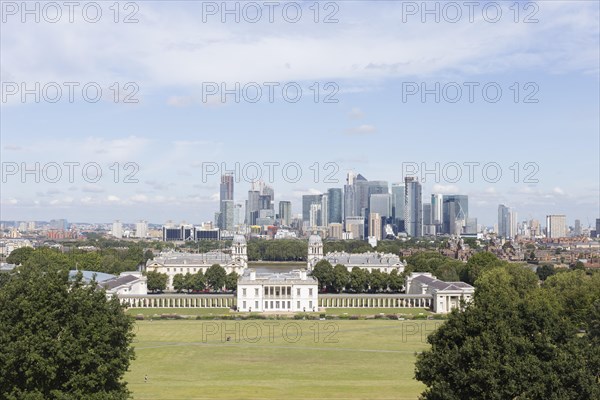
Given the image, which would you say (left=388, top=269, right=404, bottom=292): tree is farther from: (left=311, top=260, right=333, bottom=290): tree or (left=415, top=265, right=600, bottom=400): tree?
(left=415, top=265, right=600, bottom=400): tree

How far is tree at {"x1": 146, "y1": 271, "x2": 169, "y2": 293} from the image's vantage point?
4670 inches

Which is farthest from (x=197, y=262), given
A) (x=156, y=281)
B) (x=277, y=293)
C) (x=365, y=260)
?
(x=277, y=293)

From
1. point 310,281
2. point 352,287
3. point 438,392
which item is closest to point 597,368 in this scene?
point 438,392

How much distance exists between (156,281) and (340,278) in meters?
28.4

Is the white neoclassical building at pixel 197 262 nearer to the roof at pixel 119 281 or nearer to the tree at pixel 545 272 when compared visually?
the roof at pixel 119 281

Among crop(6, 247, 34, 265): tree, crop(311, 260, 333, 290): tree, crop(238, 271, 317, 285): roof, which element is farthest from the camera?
crop(6, 247, 34, 265): tree

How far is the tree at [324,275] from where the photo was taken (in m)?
120

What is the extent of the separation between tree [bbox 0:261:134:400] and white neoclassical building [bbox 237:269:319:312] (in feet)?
219

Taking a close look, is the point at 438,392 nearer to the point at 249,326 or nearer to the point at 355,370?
the point at 355,370

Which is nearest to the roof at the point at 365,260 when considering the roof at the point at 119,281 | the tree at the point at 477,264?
the tree at the point at 477,264

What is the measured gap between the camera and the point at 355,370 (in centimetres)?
5362

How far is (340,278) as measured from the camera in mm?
119375

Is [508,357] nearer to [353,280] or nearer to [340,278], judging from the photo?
[353,280]

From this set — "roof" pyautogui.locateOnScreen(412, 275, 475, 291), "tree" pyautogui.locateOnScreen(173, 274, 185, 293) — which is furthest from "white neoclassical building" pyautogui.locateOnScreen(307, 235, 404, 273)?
"tree" pyautogui.locateOnScreen(173, 274, 185, 293)
